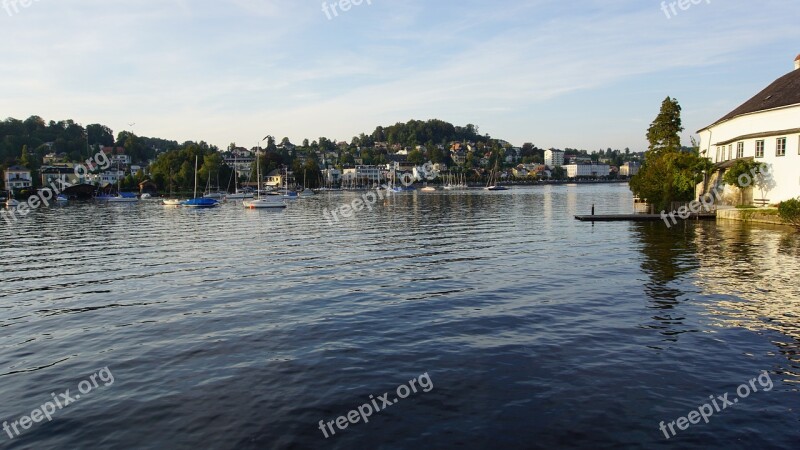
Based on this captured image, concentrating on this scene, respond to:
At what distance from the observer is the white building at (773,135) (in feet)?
182

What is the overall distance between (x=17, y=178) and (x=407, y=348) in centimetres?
16889

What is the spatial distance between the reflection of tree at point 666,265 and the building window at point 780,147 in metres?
13.5

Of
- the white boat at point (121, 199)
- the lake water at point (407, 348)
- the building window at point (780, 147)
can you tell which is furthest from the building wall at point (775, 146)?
the white boat at point (121, 199)

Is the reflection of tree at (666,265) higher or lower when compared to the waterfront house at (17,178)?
lower

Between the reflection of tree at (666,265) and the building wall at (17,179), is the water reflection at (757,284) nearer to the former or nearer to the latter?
the reflection of tree at (666,265)

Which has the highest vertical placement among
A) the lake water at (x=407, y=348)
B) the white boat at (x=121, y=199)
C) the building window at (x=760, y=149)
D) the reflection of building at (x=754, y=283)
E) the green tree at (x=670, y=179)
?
the building window at (x=760, y=149)

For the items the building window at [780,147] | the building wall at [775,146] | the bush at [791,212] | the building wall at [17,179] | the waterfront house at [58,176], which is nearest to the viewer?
the bush at [791,212]

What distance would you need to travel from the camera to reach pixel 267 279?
2808cm

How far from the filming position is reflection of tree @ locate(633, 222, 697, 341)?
19.4 m

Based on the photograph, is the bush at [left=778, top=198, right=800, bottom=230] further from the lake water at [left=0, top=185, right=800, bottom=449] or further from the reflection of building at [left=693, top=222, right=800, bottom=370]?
the lake water at [left=0, top=185, right=800, bottom=449]

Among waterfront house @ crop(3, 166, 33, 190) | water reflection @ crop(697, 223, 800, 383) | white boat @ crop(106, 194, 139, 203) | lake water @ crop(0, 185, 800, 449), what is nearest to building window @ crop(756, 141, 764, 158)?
water reflection @ crop(697, 223, 800, 383)

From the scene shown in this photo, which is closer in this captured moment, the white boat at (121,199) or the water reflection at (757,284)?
the water reflection at (757,284)

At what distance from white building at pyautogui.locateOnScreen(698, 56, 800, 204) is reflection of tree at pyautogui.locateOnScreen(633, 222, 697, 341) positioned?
39.4 feet

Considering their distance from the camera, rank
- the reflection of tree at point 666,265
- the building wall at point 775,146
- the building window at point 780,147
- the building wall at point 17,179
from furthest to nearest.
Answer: the building wall at point 17,179 → the building window at point 780,147 → the building wall at point 775,146 → the reflection of tree at point 666,265
